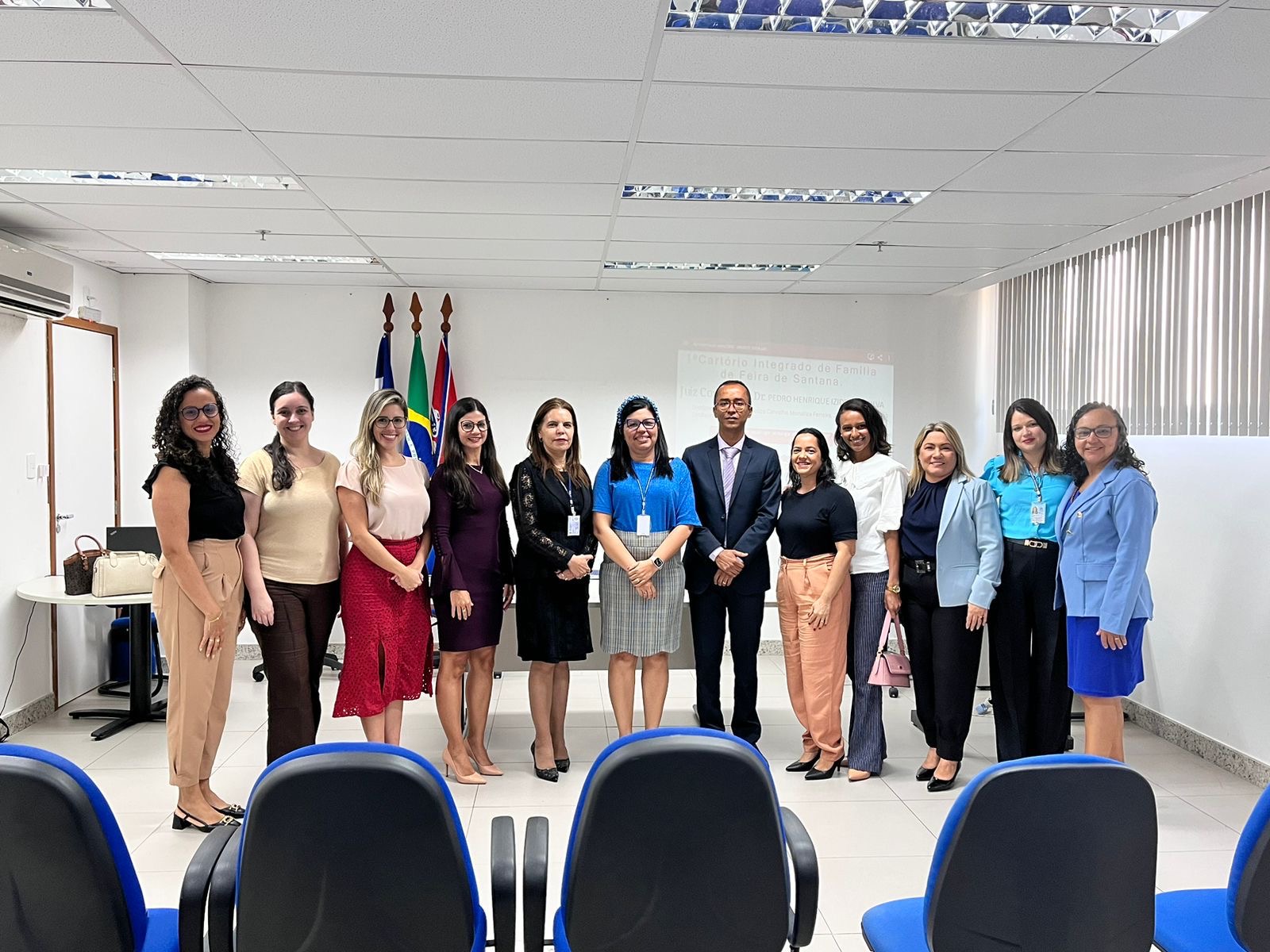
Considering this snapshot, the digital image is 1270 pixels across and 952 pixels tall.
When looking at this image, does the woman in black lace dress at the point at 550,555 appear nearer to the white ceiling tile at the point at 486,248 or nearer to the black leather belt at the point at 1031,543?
the white ceiling tile at the point at 486,248

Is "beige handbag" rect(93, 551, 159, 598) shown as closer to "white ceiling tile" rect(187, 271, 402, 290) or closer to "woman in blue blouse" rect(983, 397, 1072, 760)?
"white ceiling tile" rect(187, 271, 402, 290)

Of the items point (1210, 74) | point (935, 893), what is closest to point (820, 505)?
point (1210, 74)

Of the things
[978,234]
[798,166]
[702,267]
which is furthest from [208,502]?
[978,234]

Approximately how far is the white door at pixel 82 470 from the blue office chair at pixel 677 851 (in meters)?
4.58

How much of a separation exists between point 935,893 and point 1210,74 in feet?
7.61

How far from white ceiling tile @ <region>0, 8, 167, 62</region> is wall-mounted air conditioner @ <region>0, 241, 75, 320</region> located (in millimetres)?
2028

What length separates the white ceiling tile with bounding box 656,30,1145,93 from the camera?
2.41 metres

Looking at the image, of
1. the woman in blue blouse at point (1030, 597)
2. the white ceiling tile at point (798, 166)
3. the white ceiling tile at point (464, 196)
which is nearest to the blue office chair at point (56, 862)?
the white ceiling tile at point (798, 166)

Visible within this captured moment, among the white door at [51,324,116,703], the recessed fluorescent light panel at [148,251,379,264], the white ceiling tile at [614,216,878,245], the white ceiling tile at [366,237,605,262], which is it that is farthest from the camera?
the recessed fluorescent light panel at [148,251,379,264]

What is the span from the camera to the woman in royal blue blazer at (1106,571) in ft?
→ 11.0

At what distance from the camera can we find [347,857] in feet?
5.20

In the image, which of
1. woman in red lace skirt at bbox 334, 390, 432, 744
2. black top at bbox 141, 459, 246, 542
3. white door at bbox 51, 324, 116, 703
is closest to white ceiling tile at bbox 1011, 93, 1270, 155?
woman in red lace skirt at bbox 334, 390, 432, 744

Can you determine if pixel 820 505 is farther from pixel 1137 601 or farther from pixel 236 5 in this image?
pixel 236 5

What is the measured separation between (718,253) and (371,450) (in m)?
2.50
